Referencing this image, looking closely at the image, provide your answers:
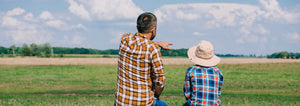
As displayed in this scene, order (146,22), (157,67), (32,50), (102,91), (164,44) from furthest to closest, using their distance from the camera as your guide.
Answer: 1. (32,50)
2. (102,91)
3. (164,44)
4. (146,22)
5. (157,67)

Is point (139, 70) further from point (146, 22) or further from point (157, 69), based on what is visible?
point (146, 22)

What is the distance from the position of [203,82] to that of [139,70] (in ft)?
3.53

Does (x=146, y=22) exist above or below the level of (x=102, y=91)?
above

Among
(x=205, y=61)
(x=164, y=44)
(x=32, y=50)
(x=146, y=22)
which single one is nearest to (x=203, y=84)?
(x=205, y=61)

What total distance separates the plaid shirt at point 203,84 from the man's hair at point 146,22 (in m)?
0.95

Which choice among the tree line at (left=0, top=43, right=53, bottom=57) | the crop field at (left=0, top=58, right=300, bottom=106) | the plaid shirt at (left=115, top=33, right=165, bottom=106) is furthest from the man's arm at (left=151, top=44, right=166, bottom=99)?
the tree line at (left=0, top=43, right=53, bottom=57)

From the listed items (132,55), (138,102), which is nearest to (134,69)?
(132,55)

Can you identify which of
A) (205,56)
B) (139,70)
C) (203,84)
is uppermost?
(205,56)

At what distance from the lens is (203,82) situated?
383 centimetres

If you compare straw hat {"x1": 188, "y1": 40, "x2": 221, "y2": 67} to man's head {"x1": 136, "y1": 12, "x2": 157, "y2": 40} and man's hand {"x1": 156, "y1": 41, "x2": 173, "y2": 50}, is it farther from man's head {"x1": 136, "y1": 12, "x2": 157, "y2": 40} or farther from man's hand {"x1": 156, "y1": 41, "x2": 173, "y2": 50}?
man's head {"x1": 136, "y1": 12, "x2": 157, "y2": 40}

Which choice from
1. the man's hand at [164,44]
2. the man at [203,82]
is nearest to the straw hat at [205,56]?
the man at [203,82]

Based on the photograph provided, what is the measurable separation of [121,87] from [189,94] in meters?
1.13

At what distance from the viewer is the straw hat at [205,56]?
3.96 metres

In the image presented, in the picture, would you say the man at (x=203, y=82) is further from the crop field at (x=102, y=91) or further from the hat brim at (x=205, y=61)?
the crop field at (x=102, y=91)
